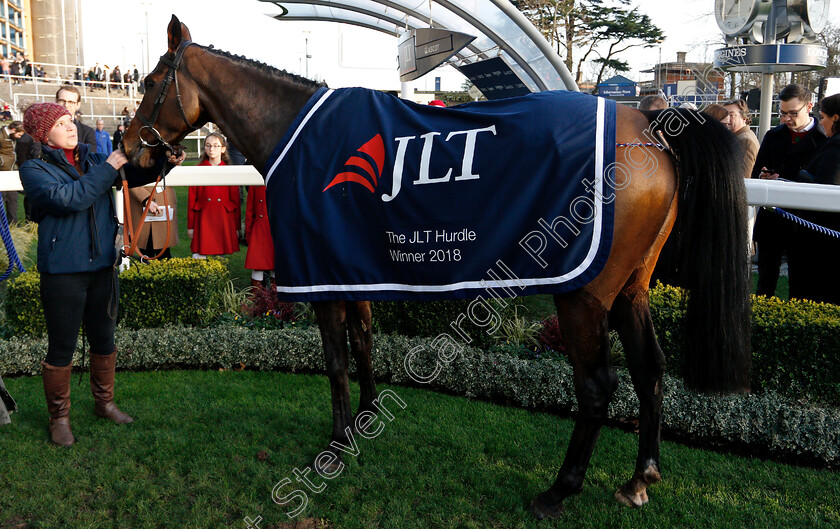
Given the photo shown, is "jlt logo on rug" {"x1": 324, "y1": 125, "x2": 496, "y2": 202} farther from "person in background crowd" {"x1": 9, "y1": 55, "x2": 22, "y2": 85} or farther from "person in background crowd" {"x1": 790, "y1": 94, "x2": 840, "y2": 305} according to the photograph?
"person in background crowd" {"x1": 9, "y1": 55, "x2": 22, "y2": 85}

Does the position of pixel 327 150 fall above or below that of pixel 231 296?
above

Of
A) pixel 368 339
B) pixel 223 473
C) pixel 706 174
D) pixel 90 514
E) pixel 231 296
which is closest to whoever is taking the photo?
pixel 706 174

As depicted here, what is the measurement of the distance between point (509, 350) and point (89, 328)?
9.14 ft

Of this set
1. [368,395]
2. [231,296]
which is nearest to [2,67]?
[231,296]

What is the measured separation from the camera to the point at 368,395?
3.85 meters

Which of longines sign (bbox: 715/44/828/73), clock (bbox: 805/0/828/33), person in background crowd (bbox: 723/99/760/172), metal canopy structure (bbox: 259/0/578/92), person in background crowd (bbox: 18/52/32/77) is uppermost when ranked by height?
person in background crowd (bbox: 18/52/32/77)

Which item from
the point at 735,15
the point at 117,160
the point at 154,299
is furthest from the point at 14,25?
the point at 117,160

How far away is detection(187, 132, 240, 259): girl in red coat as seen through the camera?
6703 mm

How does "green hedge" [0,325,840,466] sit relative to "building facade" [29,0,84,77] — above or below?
below

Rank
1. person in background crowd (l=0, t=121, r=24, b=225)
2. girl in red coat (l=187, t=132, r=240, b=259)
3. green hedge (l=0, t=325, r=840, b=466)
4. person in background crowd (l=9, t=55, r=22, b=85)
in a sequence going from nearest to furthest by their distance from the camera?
green hedge (l=0, t=325, r=840, b=466) < girl in red coat (l=187, t=132, r=240, b=259) < person in background crowd (l=0, t=121, r=24, b=225) < person in background crowd (l=9, t=55, r=22, b=85)

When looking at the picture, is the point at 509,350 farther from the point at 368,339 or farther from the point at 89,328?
the point at 89,328

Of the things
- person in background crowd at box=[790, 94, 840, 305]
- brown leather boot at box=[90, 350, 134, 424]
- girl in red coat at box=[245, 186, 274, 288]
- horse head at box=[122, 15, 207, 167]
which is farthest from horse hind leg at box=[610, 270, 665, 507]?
girl in red coat at box=[245, 186, 274, 288]

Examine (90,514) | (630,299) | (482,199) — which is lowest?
(90,514)

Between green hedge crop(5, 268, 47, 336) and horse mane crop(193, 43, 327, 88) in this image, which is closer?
horse mane crop(193, 43, 327, 88)
